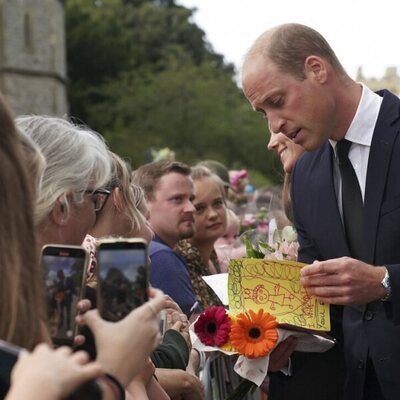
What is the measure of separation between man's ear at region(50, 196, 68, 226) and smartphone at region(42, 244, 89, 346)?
704 mm

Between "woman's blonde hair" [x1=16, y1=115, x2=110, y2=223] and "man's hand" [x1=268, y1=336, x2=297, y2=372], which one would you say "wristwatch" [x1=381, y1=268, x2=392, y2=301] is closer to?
"man's hand" [x1=268, y1=336, x2=297, y2=372]

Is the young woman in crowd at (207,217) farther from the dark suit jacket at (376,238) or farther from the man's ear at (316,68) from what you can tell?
the man's ear at (316,68)

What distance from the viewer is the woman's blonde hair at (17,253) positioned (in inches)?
88.2

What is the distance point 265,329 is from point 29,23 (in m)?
52.0

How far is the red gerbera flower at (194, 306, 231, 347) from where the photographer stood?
13.9ft

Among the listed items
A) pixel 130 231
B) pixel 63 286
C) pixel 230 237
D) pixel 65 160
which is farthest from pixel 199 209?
pixel 63 286

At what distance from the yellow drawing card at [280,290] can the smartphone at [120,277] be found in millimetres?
1619

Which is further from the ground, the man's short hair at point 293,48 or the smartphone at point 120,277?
the man's short hair at point 293,48

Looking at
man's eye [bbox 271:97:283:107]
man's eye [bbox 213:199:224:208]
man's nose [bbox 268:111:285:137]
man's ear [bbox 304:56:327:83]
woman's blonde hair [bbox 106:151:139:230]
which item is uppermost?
man's ear [bbox 304:56:327:83]

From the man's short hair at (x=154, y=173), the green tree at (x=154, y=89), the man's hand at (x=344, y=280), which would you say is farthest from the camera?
the green tree at (x=154, y=89)

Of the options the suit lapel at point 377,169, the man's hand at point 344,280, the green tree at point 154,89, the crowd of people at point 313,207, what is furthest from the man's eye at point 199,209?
the green tree at point 154,89

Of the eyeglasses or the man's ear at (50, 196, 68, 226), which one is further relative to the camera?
the eyeglasses

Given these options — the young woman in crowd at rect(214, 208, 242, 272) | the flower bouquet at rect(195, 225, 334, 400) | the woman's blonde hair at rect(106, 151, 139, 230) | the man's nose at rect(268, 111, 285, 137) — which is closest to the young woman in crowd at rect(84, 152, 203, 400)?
the woman's blonde hair at rect(106, 151, 139, 230)

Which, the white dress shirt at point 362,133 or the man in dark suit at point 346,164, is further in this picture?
the white dress shirt at point 362,133
